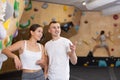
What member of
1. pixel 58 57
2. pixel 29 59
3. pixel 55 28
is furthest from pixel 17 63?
pixel 55 28

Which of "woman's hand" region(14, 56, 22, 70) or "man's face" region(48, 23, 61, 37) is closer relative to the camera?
"woman's hand" region(14, 56, 22, 70)

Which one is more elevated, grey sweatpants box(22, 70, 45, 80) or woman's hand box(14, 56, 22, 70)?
woman's hand box(14, 56, 22, 70)

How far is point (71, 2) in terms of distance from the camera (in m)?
7.11

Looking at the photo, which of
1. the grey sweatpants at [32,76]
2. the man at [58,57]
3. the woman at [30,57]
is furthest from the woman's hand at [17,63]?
the man at [58,57]

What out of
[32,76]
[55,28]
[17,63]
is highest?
[55,28]

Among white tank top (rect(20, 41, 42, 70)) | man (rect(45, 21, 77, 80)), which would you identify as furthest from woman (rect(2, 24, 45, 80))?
man (rect(45, 21, 77, 80))

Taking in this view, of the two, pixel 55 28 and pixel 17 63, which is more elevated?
pixel 55 28

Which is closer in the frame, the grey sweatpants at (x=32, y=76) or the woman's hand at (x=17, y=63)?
the woman's hand at (x=17, y=63)

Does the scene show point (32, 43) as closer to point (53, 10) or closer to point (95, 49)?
point (53, 10)

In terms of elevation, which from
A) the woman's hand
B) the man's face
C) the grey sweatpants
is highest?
the man's face

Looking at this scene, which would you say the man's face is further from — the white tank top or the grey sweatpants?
the grey sweatpants

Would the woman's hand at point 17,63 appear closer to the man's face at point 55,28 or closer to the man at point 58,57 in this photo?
the man at point 58,57

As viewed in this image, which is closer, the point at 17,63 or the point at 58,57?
the point at 17,63

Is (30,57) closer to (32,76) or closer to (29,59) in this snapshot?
(29,59)
